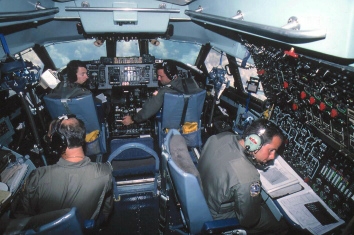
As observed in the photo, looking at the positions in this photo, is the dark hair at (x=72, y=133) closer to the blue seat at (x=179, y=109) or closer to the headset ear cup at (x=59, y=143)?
the headset ear cup at (x=59, y=143)

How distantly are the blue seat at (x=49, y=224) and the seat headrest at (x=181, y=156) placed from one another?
667 mm

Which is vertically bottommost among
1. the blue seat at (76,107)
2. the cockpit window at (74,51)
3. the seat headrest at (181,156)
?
the cockpit window at (74,51)

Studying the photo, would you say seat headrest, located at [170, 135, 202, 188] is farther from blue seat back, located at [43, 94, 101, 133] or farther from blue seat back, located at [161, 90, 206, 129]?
blue seat back, located at [43, 94, 101, 133]

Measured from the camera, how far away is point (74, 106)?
240 centimetres

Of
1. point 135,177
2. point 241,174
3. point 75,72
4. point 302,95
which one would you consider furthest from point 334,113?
point 75,72

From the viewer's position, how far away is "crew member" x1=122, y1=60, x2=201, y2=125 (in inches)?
111

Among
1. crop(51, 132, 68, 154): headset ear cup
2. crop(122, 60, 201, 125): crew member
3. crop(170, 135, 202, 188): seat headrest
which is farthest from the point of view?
crop(122, 60, 201, 125): crew member

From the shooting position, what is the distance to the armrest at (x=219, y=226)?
58.1 inches

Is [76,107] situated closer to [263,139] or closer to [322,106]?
[263,139]

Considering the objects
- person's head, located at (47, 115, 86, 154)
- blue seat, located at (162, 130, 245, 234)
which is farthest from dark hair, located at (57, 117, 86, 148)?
blue seat, located at (162, 130, 245, 234)

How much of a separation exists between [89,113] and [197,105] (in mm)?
1304

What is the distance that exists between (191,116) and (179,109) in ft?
0.82

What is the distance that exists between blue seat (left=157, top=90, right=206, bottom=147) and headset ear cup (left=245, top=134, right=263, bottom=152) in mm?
1140

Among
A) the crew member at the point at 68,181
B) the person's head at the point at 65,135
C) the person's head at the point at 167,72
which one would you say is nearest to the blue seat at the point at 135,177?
the crew member at the point at 68,181
